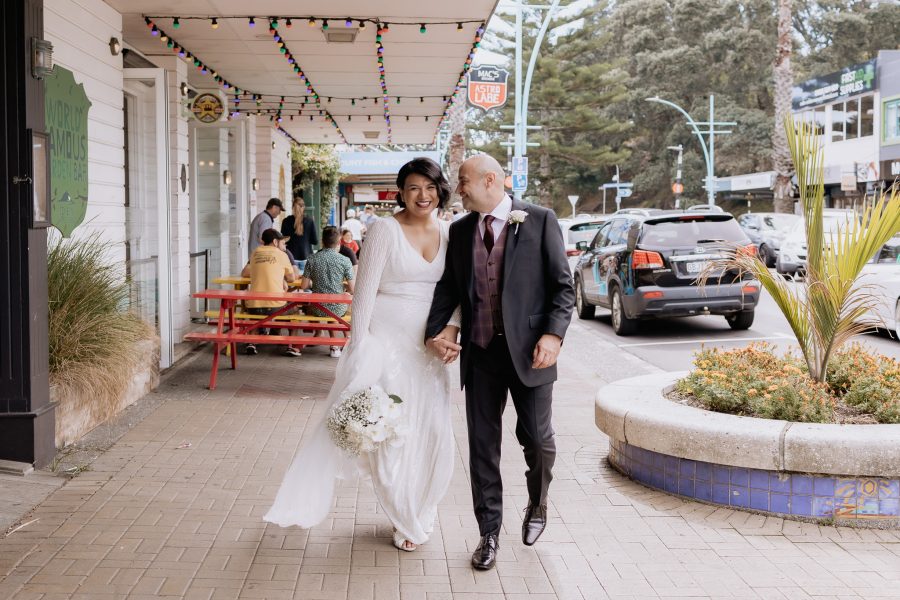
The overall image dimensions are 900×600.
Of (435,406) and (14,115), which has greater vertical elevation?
(14,115)

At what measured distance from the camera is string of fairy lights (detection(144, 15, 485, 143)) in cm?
1041

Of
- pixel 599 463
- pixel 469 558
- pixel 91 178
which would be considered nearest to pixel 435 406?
pixel 469 558

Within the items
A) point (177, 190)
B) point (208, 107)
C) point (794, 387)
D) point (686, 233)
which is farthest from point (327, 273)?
point (794, 387)

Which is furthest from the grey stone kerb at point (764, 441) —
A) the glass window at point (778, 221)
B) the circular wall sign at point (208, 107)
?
the glass window at point (778, 221)

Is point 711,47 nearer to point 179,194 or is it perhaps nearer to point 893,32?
point 893,32

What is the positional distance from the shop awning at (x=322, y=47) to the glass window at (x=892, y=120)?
2574 centimetres

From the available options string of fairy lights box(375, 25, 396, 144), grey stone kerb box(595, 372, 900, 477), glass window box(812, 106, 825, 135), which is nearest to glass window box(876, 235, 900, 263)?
string of fairy lights box(375, 25, 396, 144)

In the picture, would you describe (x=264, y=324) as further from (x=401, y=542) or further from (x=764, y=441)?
(x=764, y=441)

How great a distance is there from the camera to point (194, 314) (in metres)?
14.3

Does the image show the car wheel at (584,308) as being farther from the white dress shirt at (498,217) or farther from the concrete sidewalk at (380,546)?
the white dress shirt at (498,217)

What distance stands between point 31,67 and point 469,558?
388cm

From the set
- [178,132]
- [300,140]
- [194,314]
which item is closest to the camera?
[178,132]

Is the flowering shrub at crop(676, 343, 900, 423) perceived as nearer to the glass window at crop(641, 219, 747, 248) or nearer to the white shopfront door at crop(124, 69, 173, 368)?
the white shopfront door at crop(124, 69, 173, 368)

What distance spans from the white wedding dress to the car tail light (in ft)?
28.5
